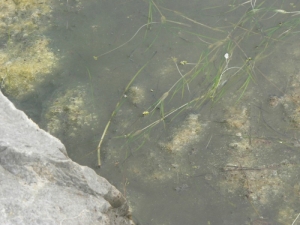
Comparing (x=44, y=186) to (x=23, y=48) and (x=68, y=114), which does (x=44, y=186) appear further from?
(x=23, y=48)

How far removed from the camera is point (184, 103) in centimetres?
330

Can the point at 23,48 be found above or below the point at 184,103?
above

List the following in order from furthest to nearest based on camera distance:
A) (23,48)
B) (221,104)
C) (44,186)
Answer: (23,48) < (221,104) < (44,186)

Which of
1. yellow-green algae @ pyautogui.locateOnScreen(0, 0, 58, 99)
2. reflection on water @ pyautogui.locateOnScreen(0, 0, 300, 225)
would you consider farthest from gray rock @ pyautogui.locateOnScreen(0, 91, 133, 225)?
yellow-green algae @ pyautogui.locateOnScreen(0, 0, 58, 99)

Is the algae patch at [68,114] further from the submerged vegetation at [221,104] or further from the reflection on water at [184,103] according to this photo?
the submerged vegetation at [221,104]

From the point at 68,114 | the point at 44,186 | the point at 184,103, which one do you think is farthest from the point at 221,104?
the point at 44,186

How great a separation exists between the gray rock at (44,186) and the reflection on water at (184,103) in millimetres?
479

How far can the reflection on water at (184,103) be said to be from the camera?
113 inches

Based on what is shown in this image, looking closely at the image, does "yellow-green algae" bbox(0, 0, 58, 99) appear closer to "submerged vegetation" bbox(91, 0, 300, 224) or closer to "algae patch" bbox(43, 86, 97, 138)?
"algae patch" bbox(43, 86, 97, 138)

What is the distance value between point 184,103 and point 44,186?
1265mm

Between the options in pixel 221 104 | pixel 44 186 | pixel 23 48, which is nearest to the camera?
pixel 44 186

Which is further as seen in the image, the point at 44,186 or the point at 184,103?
the point at 184,103

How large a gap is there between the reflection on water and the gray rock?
48 centimetres

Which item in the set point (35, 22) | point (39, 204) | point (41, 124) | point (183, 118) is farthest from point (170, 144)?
point (35, 22)
